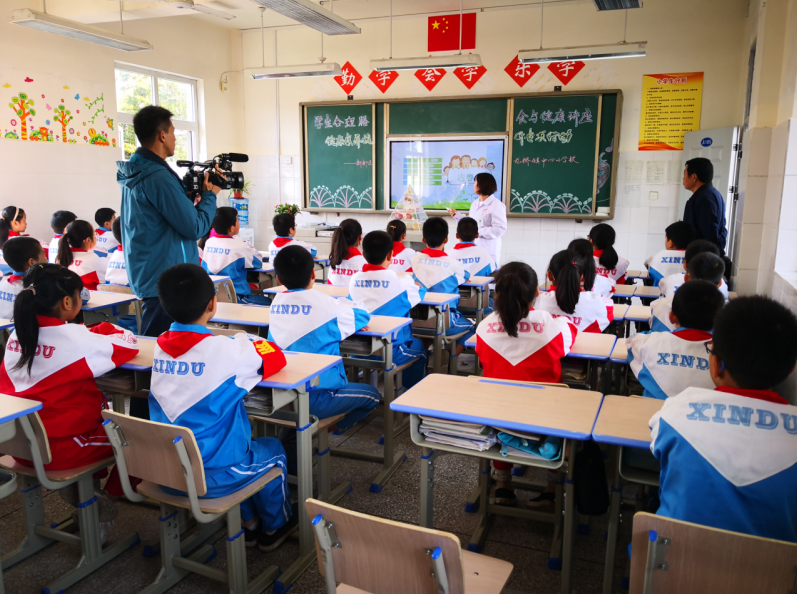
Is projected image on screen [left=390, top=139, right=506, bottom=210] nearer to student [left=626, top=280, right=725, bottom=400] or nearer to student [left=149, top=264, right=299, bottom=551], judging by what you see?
student [left=626, top=280, right=725, bottom=400]

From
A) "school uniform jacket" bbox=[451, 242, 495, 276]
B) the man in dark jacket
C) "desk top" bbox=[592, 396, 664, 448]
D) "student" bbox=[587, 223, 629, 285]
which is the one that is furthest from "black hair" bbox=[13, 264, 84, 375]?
the man in dark jacket

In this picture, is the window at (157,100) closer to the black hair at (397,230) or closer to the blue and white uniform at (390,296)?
the black hair at (397,230)

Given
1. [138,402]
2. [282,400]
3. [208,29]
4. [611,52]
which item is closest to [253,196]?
[208,29]

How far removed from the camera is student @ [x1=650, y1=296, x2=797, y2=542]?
125 centimetres

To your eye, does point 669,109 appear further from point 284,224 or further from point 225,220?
point 225,220

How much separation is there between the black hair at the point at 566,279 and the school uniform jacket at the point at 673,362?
70 cm

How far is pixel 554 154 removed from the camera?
21.6ft

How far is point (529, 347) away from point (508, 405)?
54cm

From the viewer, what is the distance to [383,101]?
7.19 meters

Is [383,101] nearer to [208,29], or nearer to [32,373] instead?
[208,29]

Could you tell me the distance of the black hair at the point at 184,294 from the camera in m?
1.86

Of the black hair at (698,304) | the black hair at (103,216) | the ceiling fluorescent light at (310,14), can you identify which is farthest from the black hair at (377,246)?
the black hair at (103,216)

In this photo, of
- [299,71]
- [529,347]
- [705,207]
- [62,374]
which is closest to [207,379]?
[62,374]

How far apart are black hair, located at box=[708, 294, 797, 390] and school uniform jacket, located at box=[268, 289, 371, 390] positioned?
1.50m
